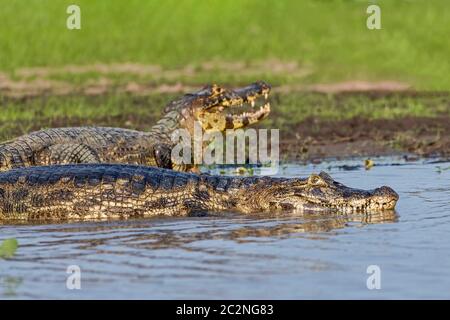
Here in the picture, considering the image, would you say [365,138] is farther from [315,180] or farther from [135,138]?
[315,180]

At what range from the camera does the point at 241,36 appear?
24.1 meters

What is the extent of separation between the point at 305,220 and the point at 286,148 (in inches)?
228

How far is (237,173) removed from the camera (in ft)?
42.0

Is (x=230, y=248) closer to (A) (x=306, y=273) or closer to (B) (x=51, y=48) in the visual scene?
(A) (x=306, y=273)

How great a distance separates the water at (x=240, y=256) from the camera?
21.9ft

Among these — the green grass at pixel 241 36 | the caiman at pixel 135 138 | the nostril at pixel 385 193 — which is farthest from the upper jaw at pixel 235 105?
the green grass at pixel 241 36

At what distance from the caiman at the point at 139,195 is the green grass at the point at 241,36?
11.9 metres

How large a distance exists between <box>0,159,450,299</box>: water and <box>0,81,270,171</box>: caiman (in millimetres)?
2891

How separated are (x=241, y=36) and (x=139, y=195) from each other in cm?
1491

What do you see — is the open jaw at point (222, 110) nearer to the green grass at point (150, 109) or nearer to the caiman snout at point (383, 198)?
the green grass at point (150, 109)

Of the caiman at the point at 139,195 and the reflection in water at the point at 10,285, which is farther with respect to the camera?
the caiman at the point at 139,195

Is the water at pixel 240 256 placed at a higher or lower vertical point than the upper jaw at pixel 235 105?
lower

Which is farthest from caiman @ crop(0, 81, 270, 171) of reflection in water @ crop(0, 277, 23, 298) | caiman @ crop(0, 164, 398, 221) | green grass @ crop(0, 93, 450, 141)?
reflection in water @ crop(0, 277, 23, 298)

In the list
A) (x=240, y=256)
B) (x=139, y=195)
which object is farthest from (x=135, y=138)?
(x=240, y=256)
